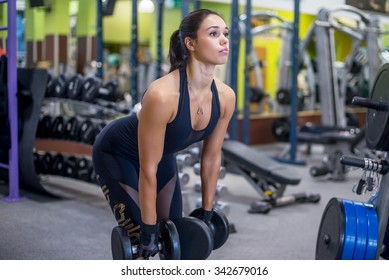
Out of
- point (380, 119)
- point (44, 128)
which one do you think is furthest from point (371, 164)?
point (44, 128)

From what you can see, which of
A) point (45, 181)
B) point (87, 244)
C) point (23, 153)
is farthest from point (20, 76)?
point (87, 244)

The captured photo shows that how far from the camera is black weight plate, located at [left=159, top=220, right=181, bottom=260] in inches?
74.6

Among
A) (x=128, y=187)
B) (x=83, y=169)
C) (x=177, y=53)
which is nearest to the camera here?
(x=177, y=53)

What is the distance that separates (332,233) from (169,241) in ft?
2.40

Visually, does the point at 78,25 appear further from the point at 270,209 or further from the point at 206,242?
the point at 206,242

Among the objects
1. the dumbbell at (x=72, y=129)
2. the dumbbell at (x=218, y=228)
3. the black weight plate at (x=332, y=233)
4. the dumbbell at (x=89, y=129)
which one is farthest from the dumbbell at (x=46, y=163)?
the black weight plate at (x=332, y=233)

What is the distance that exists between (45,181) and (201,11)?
3184 millimetres

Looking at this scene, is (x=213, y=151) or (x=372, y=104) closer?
(x=213, y=151)

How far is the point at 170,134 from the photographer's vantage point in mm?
1853

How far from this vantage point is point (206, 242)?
1.95m

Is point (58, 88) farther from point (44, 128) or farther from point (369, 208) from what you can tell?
point (369, 208)

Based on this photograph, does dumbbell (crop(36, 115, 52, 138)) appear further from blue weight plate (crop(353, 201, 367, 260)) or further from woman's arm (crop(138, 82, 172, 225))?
blue weight plate (crop(353, 201, 367, 260))

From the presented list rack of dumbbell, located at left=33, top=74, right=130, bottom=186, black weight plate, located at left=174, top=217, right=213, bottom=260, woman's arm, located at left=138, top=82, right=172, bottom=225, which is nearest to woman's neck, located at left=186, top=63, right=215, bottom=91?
woman's arm, located at left=138, top=82, right=172, bottom=225

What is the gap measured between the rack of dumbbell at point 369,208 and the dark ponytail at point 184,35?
77cm
